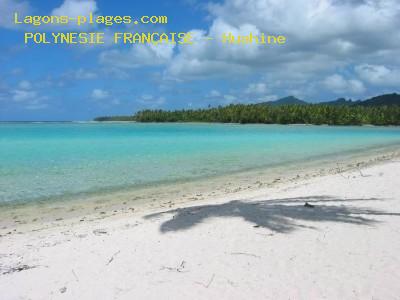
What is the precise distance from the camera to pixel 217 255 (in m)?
5.90

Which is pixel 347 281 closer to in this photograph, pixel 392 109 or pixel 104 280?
pixel 104 280

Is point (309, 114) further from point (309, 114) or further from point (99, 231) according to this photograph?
point (99, 231)

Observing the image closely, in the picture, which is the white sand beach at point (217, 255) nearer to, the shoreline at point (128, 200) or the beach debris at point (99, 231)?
the beach debris at point (99, 231)

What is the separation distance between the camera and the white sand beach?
4.86 m

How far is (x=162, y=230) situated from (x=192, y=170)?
38.2 feet

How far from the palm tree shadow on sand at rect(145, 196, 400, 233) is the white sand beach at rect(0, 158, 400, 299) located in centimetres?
2

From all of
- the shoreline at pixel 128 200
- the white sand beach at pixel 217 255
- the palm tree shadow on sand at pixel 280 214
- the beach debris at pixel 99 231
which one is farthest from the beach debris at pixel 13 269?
the shoreline at pixel 128 200

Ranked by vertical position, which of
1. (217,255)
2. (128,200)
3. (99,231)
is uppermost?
(217,255)

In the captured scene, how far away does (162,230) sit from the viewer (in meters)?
7.21

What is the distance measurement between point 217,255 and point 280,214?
2557 mm

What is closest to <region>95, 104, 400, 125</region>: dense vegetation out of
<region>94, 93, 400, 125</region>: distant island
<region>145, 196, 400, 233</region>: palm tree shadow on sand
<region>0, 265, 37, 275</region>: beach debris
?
<region>94, 93, 400, 125</region>: distant island

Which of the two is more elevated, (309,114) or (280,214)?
(309,114)

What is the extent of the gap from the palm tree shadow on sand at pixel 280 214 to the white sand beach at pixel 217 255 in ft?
0.06

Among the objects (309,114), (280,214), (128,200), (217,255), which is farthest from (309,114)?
(217,255)
